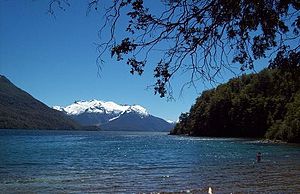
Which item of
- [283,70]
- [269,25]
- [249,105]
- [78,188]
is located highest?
[249,105]

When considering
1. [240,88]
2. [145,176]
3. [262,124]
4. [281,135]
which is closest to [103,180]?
[145,176]

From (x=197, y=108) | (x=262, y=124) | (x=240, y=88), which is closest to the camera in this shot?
(x=262, y=124)

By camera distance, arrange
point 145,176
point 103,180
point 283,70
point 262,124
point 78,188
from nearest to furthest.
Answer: point 283,70 < point 78,188 < point 103,180 < point 145,176 < point 262,124

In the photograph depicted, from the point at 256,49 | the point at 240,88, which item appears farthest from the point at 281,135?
the point at 256,49

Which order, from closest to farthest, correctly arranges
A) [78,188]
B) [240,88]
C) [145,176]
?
[78,188]
[145,176]
[240,88]

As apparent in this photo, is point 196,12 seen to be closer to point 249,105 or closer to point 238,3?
point 238,3

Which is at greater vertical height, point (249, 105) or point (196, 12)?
point (249, 105)

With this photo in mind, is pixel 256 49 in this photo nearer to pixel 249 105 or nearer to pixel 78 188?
pixel 78 188

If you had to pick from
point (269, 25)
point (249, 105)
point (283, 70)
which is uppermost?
point (249, 105)

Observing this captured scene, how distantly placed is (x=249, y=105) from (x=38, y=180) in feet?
427

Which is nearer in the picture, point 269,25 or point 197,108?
point 269,25

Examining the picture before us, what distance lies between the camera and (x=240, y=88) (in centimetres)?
15912

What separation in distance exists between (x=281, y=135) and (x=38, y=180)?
277 feet

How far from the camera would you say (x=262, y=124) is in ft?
477
